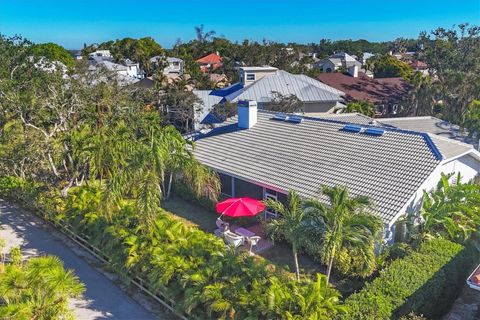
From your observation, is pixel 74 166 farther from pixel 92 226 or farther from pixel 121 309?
pixel 121 309

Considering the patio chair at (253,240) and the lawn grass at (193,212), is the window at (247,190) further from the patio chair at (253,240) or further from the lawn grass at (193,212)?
the patio chair at (253,240)

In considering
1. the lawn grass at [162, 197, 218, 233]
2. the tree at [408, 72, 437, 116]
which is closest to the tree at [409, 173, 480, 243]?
the lawn grass at [162, 197, 218, 233]

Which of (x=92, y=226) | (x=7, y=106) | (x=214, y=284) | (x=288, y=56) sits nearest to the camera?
(x=214, y=284)

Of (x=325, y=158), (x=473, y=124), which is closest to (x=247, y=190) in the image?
(x=325, y=158)

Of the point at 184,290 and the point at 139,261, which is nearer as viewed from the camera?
the point at 184,290

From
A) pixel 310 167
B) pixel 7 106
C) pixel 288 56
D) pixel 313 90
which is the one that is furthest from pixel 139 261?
pixel 288 56

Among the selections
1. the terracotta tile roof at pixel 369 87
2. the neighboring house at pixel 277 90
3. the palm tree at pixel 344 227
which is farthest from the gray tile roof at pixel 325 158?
the terracotta tile roof at pixel 369 87
